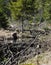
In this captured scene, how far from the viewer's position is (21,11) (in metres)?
33.9

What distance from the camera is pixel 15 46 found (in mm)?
18234

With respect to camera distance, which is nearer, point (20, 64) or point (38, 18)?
point (20, 64)

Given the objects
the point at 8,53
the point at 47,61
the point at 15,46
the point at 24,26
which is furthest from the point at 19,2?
the point at 47,61

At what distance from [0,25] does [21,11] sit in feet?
13.3

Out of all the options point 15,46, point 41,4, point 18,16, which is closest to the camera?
point 15,46

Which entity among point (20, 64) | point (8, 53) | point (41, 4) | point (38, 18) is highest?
point (20, 64)

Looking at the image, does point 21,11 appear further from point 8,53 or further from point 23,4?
point 8,53

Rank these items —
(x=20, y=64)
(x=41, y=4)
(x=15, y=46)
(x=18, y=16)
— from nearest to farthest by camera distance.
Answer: (x=20, y=64) → (x=15, y=46) → (x=18, y=16) → (x=41, y=4)

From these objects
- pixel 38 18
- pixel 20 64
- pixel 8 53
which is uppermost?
pixel 20 64

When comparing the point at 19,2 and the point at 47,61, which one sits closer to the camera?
the point at 47,61

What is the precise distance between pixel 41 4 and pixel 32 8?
4.79m

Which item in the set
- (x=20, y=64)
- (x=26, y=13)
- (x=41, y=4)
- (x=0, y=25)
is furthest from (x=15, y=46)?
(x=41, y=4)

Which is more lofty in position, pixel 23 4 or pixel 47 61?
pixel 47 61

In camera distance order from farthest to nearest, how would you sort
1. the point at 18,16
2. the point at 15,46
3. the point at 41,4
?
1. the point at 41,4
2. the point at 18,16
3. the point at 15,46
